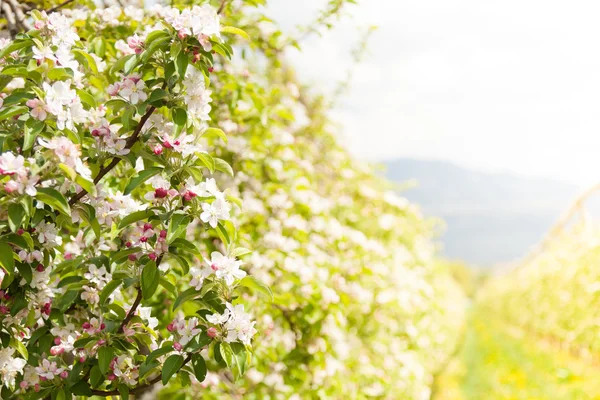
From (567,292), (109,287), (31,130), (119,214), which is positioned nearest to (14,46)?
(31,130)

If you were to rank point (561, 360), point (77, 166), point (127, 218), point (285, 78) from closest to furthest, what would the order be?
point (77, 166) < point (127, 218) < point (285, 78) < point (561, 360)

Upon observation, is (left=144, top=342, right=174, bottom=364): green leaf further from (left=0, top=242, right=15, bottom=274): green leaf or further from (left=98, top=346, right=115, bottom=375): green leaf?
(left=0, top=242, right=15, bottom=274): green leaf

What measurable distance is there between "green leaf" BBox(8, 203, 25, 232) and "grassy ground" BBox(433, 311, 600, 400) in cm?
553

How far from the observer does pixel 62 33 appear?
1298 mm

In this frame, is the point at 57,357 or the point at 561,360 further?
the point at 561,360

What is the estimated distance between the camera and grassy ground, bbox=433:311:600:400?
5.93 meters

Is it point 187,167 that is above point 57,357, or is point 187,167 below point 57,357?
above

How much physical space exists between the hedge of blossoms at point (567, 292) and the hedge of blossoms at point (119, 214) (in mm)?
6920

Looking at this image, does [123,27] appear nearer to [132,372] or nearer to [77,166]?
[77,166]

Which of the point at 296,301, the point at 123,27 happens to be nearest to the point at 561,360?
the point at 296,301

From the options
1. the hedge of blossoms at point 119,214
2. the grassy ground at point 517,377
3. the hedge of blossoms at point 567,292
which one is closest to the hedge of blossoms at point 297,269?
the hedge of blossoms at point 119,214

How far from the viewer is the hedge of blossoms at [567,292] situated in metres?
7.59

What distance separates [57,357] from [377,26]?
2.21 meters

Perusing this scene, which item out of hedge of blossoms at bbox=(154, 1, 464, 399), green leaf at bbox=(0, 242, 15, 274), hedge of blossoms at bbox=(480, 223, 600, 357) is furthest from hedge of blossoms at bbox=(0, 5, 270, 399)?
hedge of blossoms at bbox=(480, 223, 600, 357)
